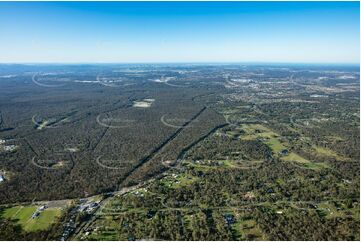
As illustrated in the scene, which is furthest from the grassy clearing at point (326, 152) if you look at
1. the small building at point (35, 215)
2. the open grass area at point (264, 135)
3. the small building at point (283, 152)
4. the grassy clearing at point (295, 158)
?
the small building at point (35, 215)

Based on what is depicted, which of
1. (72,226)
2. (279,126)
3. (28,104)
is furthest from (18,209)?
(28,104)

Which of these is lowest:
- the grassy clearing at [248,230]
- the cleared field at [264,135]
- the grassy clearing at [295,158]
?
the cleared field at [264,135]

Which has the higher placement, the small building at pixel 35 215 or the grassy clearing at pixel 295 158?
the small building at pixel 35 215

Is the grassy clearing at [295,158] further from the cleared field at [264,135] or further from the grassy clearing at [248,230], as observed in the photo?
the grassy clearing at [248,230]

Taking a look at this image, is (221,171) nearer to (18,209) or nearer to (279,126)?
(18,209)

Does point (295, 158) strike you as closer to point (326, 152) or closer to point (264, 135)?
point (326, 152)

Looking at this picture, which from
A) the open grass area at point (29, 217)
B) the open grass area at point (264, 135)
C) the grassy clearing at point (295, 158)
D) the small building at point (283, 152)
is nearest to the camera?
the open grass area at point (29, 217)

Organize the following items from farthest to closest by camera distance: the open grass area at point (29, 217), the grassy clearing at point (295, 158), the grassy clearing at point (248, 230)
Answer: the grassy clearing at point (295, 158)
the open grass area at point (29, 217)
the grassy clearing at point (248, 230)

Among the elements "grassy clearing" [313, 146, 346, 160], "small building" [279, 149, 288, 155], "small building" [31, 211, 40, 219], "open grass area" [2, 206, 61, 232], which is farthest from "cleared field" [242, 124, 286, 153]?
"small building" [31, 211, 40, 219]
